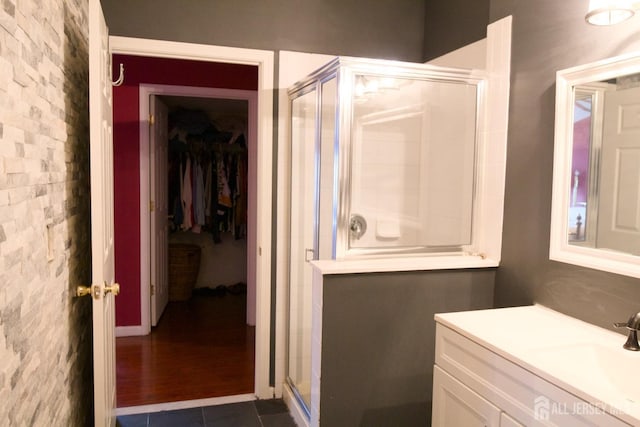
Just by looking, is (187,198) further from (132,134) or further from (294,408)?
(294,408)

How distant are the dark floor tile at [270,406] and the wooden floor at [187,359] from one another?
191mm

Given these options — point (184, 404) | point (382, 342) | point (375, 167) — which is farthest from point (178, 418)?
point (375, 167)

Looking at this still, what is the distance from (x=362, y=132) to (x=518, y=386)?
1424 mm

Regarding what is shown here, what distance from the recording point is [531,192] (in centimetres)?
204

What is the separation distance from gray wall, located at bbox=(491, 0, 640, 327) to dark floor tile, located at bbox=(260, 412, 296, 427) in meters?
1.33

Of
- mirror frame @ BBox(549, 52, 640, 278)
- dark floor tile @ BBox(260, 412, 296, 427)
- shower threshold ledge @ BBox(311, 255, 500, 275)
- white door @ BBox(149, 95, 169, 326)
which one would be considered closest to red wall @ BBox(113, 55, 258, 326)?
white door @ BBox(149, 95, 169, 326)

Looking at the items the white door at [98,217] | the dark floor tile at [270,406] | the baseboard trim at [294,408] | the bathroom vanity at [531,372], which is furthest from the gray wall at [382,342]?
the white door at [98,217]

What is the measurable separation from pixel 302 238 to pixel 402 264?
0.77 m

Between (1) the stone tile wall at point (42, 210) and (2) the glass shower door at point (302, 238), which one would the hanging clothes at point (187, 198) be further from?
(1) the stone tile wall at point (42, 210)

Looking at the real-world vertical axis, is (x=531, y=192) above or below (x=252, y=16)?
below

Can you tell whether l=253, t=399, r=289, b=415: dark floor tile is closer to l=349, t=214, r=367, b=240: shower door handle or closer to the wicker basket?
l=349, t=214, r=367, b=240: shower door handle

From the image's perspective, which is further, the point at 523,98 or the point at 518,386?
the point at 523,98

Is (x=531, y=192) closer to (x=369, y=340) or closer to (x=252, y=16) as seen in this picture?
(x=369, y=340)

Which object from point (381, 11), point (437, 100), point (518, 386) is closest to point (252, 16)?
point (381, 11)
